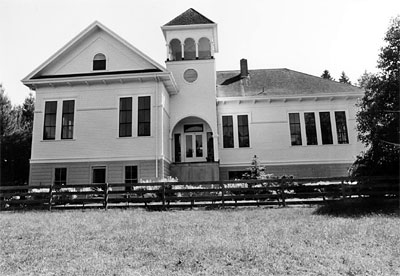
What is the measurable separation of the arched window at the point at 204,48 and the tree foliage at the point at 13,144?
20.6m

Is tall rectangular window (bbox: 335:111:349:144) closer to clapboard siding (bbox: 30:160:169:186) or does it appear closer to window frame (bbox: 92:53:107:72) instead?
clapboard siding (bbox: 30:160:169:186)

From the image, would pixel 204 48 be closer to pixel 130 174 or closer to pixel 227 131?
pixel 227 131

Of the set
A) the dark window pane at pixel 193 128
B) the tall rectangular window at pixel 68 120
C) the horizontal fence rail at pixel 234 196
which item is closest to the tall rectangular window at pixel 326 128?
the dark window pane at pixel 193 128

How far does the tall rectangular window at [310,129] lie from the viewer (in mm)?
22875

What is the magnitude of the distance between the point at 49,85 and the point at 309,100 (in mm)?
17609

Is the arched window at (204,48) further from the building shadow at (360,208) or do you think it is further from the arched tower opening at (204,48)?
the building shadow at (360,208)

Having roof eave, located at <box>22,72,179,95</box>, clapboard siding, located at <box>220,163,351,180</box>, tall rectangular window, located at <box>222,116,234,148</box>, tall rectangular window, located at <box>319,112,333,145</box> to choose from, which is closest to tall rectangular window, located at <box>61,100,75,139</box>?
roof eave, located at <box>22,72,179,95</box>

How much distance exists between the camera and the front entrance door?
75.5 feet

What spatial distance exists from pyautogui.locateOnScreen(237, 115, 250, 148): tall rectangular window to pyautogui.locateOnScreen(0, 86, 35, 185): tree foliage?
23.2 metres

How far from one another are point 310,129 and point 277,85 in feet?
14.1

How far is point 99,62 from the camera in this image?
2086 centimetres

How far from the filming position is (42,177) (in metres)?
19.8

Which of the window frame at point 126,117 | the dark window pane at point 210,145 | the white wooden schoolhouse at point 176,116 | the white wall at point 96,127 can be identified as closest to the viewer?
the white wall at point 96,127

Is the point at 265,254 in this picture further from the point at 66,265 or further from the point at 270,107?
the point at 270,107
